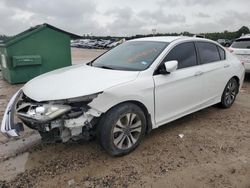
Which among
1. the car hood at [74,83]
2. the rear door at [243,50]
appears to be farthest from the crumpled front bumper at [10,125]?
the rear door at [243,50]

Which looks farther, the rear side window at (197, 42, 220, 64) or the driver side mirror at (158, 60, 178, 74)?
the rear side window at (197, 42, 220, 64)

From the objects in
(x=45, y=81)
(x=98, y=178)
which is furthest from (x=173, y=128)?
(x=45, y=81)

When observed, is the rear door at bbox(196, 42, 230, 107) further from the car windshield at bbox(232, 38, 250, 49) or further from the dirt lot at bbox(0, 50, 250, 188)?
the car windshield at bbox(232, 38, 250, 49)

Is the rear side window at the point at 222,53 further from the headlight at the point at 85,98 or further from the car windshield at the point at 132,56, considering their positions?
the headlight at the point at 85,98

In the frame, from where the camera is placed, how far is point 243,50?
26.0 ft

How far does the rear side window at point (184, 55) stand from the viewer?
13.0ft

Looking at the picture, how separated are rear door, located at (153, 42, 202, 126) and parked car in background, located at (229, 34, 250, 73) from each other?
4.29 meters

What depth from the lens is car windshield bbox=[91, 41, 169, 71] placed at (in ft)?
12.3

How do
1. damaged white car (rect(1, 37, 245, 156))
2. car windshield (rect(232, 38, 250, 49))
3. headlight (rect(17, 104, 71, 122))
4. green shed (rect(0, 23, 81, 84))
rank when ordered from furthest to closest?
car windshield (rect(232, 38, 250, 49)) < green shed (rect(0, 23, 81, 84)) < damaged white car (rect(1, 37, 245, 156)) < headlight (rect(17, 104, 71, 122))

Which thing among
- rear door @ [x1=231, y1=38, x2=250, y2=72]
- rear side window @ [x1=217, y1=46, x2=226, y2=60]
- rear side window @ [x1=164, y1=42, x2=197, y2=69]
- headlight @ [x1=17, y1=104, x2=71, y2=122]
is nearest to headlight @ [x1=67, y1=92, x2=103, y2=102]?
headlight @ [x1=17, y1=104, x2=71, y2=122]

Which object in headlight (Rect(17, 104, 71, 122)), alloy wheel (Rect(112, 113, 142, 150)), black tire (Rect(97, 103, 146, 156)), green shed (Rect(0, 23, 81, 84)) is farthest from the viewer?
green shed (Rect(0, 23, 81, 84))

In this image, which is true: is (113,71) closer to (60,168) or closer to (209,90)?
(60,168)

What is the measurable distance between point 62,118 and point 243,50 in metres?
6.86

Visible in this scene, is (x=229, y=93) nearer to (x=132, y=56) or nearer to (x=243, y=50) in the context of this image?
(x=132, y=56)
